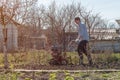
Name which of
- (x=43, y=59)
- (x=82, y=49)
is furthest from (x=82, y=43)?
(x=43, y=59)

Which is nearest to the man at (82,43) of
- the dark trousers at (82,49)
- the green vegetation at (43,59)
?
the dark trousers at (82,49)

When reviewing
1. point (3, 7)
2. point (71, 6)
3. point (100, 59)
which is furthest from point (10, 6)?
point (71, 6)

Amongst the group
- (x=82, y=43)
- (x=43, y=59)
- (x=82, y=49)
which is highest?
(x=82, y=43)

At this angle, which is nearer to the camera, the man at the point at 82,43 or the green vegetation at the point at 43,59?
the man at the point at 82,43

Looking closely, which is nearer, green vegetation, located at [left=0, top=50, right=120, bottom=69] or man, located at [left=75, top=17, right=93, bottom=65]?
man, located at [left=75, top=17, right=93, bottom=65]

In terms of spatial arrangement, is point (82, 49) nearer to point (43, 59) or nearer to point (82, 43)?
point (82, 43)

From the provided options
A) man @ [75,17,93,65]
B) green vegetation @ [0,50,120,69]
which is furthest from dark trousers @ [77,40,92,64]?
green vegetation @ [0,50,120,69]

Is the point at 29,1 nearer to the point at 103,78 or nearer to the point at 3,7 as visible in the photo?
the point at 3,7

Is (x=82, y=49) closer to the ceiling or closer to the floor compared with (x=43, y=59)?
closer to the ceiling

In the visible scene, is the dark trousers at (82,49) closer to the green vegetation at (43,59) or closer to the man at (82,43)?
the man at (82,43)

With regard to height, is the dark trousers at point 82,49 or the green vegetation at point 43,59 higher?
the dark trousers at point 82,49

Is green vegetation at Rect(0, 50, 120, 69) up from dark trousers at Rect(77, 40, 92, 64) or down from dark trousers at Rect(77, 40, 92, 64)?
down

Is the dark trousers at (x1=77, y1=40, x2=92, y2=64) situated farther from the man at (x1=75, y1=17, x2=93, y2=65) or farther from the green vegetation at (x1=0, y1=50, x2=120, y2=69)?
the green vegetation at (x1=0, y1=50, x2=120, y2=69)

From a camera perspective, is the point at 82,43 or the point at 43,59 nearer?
the point at 82,43
